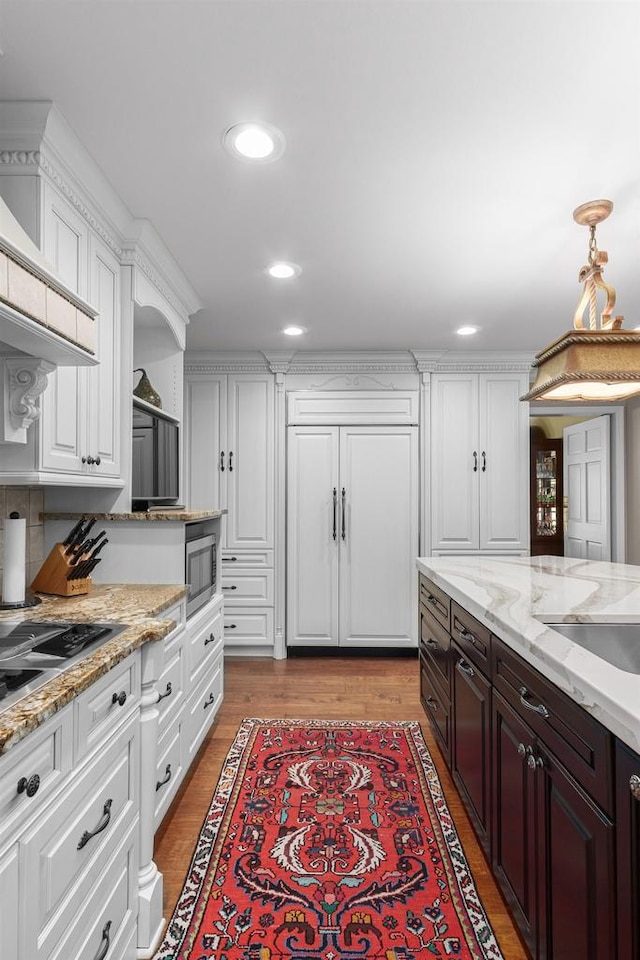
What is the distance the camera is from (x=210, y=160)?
1857 mm

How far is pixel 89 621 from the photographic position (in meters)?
1.67

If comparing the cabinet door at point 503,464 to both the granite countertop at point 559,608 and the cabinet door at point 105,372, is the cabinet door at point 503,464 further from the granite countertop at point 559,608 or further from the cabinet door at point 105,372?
the cabinet door at point 105,372

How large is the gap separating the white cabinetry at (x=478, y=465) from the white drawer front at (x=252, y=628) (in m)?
1.55

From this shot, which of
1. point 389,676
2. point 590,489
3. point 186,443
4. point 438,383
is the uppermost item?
point 438,383

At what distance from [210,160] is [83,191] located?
50 centimetres

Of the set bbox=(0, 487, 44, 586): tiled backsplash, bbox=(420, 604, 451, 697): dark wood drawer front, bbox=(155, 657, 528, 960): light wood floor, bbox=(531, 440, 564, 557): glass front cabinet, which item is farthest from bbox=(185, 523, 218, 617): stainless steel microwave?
bbox=(531, 440, 564, 557): glass front cabinet

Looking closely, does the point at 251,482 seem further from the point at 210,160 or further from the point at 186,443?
the point at 210,160

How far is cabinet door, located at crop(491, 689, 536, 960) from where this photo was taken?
138cm

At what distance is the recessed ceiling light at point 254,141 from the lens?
1686 mm

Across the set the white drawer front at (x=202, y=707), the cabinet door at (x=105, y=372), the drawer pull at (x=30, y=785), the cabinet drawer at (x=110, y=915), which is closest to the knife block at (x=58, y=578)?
the cabinet door at (x=105, y=372)

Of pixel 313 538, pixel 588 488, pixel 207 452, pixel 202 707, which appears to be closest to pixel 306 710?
pixel 202 707

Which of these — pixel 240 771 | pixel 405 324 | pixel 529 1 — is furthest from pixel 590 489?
pixel 529 1

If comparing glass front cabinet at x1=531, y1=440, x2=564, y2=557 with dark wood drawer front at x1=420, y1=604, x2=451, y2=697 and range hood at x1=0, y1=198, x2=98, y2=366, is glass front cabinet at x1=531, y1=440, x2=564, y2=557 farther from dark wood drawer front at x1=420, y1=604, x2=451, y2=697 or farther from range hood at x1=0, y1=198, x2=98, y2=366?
range hood at x1=0, y1=198, x2=98, y2=366

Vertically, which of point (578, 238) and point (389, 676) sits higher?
point (578, 238)
